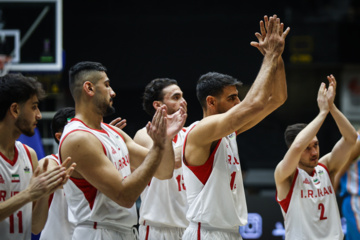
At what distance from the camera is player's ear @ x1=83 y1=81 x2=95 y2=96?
13.9 ft

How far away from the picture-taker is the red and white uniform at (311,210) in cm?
539

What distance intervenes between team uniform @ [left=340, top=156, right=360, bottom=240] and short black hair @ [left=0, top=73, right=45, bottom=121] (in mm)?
4611

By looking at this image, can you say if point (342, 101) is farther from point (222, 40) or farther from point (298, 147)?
point (298, 147)

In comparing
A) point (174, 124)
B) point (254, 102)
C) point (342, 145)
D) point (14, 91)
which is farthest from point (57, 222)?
point (342, 145)

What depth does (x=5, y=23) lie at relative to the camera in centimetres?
1084

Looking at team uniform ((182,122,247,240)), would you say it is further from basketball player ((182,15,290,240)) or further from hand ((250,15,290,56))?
hand ((250,15,290,56))

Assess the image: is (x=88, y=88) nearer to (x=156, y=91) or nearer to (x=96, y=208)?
(x=96, y=208)

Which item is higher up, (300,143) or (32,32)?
(32,32)

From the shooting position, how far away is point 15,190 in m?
3.96

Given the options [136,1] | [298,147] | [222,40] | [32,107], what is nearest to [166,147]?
[32,107]

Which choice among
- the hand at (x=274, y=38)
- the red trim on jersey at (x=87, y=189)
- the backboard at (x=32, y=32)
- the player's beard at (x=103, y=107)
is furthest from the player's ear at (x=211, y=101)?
the backboard at (x=32, y=32)

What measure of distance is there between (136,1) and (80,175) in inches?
386

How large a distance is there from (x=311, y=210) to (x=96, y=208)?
2344 millimetres

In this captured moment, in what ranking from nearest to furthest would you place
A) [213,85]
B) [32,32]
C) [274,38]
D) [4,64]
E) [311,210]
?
[274,38]
[213,85]
[311,210]
[4,64]
[32,32]
